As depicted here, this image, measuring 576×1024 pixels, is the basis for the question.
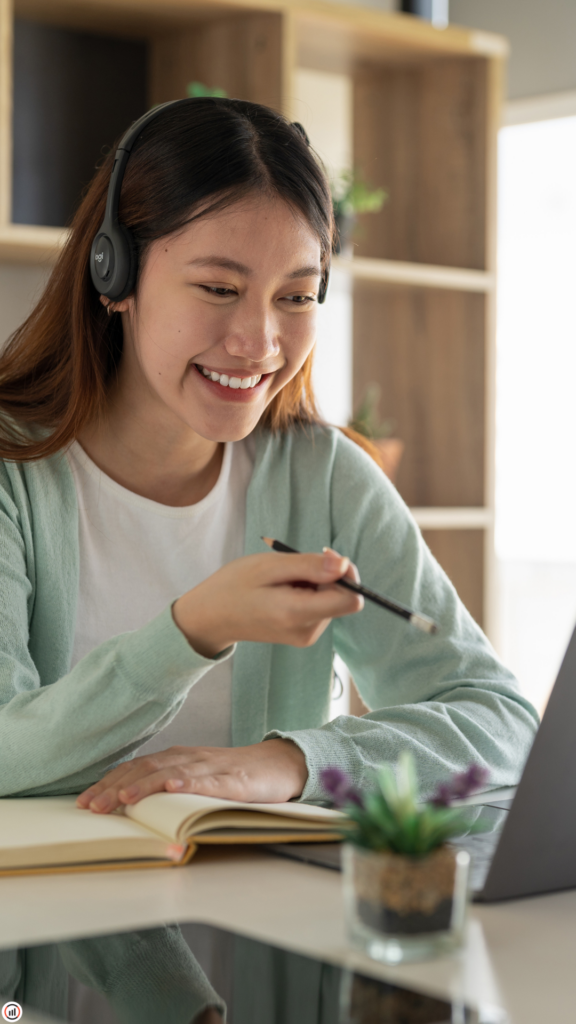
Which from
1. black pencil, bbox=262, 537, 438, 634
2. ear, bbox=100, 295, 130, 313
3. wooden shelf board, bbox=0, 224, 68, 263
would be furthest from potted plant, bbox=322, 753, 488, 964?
wooden shelf board, bbox=0, 224, 68, 263

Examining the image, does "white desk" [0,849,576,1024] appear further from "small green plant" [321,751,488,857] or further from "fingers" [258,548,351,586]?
"fingers" [258,548,351,586]

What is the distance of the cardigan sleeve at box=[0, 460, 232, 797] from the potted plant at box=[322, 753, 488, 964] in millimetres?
327

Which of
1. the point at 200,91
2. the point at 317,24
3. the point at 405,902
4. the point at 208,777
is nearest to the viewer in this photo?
the point at 405,902

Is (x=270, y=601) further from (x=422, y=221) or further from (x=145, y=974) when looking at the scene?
(x=422, y=221)

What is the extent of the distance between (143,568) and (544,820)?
74 cm

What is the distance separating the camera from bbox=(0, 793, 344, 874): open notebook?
0.81m

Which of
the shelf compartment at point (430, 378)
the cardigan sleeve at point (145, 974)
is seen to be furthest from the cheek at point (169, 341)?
the shelf compartment at point (430, 378)

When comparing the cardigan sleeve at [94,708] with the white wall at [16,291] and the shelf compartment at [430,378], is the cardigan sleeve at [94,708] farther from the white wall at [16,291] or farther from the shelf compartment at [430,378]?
the shelf compartment at [430,378]

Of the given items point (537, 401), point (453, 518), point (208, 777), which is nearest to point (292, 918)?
point (208, 777)

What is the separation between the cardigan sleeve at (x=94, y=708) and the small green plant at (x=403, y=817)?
32 cm

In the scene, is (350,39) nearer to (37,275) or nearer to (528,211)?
(37,275)

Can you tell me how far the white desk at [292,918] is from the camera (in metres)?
0.59

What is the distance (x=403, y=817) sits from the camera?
0.59 meters

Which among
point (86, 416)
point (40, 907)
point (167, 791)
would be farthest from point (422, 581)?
point (40, 907)
